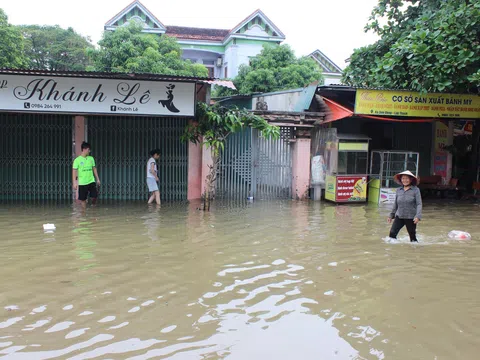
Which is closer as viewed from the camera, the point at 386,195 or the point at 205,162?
the point at 205,162

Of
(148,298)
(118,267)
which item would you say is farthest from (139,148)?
(148,298)

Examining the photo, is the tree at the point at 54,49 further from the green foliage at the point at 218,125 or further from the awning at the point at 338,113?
the awning at the point at 338,113

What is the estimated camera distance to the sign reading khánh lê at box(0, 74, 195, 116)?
1091 cm

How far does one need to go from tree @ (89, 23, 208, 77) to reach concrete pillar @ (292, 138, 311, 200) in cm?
946

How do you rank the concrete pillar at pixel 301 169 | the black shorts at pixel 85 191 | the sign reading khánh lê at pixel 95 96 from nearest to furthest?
the black shorts at pixel 85 191
the sign reading khánh lê at pixel 95 96
the concrete pillar at pixel 301 169

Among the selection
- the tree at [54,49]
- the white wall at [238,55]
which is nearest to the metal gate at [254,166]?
the white wall at [238,55]

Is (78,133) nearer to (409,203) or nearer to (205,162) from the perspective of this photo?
(205,162)

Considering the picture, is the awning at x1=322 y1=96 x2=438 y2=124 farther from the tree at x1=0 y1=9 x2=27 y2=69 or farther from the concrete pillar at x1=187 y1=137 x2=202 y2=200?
the tree at x1=0 y1=9 x2=27 y2=69

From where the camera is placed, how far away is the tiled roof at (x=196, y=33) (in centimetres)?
2950

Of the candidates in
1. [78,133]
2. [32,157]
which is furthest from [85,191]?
[32,157]

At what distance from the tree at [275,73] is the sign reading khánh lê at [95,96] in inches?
463

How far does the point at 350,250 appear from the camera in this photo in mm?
7391

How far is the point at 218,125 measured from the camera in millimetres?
11383

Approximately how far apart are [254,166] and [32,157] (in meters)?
5.76
